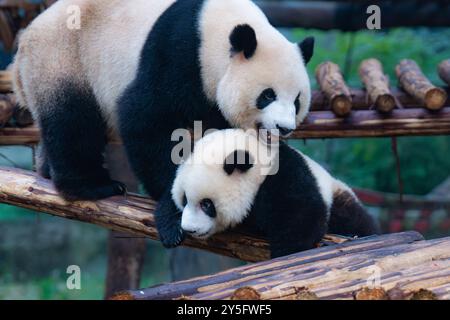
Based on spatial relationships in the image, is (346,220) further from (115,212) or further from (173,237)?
(115,212)

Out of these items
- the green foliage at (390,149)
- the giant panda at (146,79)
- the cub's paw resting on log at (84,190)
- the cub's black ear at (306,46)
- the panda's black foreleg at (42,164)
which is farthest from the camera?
the green foliage at (390,149)

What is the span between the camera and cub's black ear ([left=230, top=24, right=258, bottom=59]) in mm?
3844

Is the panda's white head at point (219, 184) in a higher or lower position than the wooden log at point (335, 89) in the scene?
lower

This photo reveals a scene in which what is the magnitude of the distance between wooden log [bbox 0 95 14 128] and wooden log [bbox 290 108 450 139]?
2.17 meters

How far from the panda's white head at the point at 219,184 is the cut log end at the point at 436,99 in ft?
6.52

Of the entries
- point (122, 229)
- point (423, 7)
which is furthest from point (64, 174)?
point (423, 7)

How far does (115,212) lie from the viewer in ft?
13.9

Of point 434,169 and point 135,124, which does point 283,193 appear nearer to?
point 135,124

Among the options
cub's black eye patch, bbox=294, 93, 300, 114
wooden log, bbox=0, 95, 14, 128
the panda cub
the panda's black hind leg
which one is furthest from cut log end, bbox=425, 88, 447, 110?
wooden log, bbox=0, 95, 14, 128

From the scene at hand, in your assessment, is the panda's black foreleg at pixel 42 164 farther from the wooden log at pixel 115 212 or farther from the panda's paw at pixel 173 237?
the panda's paw at pixel 173 237

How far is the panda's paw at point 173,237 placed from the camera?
12.8 feet

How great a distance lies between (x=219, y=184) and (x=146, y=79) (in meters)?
0.83

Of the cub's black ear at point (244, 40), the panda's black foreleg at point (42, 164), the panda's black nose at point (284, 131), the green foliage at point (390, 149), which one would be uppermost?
the green foliage at point (390, 149)

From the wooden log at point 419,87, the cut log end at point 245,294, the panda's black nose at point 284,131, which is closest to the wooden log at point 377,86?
the wooden log at point 419,87
